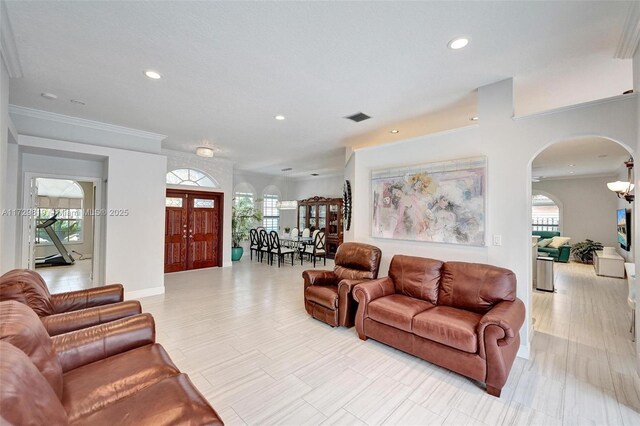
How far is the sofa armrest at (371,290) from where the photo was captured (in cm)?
316

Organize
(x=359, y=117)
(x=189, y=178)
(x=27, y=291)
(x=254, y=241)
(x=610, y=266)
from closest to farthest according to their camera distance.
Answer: (x=27, y=291), (x=359, y=117), (x=610, y=266), (x=189, y=178), (x=254, y=241)

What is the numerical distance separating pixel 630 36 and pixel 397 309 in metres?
3.09

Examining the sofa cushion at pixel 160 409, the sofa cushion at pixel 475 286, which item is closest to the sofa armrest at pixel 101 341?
the sofa cushion at pixel 160 409

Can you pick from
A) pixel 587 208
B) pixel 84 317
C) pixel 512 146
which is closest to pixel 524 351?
pixel 512 146

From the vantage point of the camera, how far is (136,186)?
479 cm

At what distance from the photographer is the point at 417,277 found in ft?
10.7

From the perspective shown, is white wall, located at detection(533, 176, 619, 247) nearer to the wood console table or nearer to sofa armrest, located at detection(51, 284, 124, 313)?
the wood console table

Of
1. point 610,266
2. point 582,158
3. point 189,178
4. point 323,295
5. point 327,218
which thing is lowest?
point 610,266

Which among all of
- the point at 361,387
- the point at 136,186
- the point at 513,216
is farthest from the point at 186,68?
the point at 513,216

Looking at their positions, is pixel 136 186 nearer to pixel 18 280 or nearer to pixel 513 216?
pixel 18 280

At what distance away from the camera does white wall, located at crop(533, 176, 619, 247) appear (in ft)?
27.7

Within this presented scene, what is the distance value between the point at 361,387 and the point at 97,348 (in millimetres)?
2016

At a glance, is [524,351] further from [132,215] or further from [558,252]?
[558,252]

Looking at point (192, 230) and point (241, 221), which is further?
point (241, 221)
